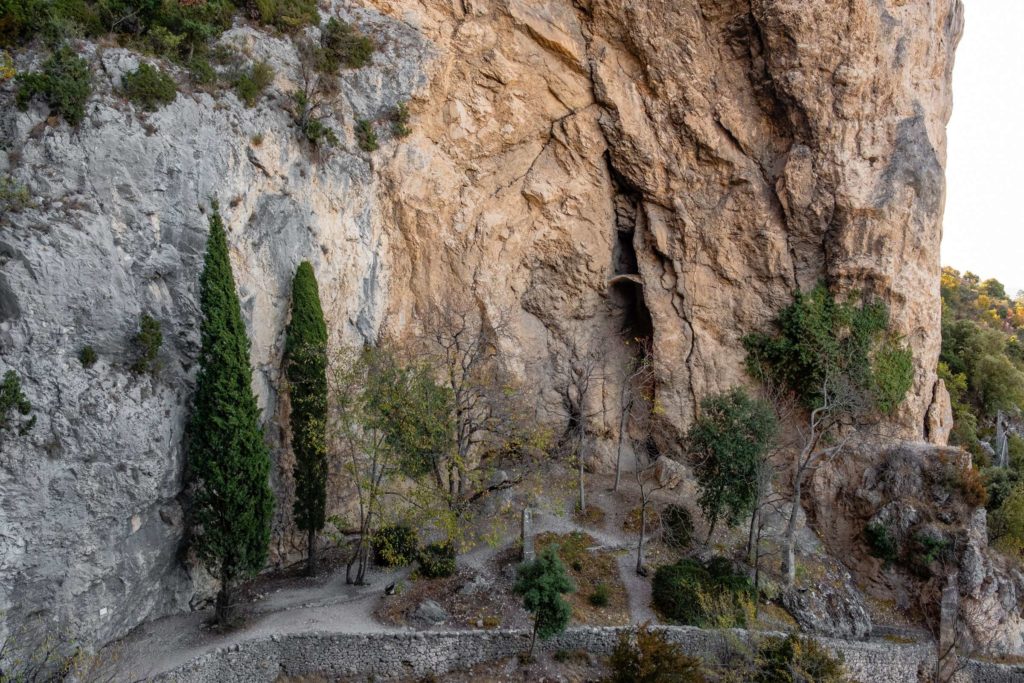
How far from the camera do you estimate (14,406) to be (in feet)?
45.9

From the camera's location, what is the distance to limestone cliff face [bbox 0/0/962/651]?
15.2 meters

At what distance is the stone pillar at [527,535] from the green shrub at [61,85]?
58.7 ft

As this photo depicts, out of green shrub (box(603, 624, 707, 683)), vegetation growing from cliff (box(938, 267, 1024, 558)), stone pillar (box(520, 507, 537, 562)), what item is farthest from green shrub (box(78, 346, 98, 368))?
vegetation growing from cliff (box(938, 267, 1024, 558))

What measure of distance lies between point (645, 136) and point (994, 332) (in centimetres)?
3069

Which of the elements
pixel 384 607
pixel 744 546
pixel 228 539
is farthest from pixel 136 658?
pixel 744 546

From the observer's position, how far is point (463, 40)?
76.9 feet

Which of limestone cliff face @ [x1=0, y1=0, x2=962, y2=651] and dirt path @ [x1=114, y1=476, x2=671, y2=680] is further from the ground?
limestone cliff face @ [x1=0, y1=0, x2=962, y2=651]

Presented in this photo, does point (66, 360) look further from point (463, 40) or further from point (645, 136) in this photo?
point (645, 136)

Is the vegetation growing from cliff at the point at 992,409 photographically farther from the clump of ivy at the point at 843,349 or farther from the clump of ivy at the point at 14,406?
the clump of ivy at the point at 14,406

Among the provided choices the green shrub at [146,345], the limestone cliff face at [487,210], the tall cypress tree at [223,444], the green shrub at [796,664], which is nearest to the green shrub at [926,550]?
the limestone cliff face at [487,210]

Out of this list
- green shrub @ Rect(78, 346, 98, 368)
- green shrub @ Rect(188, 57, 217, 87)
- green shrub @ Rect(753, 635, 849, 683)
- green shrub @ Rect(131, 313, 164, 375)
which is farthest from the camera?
green shrub @ Rect(188, 57, 217, 87)

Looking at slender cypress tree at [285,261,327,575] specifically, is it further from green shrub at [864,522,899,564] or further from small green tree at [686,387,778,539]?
green shrub at [864,522,899,564]

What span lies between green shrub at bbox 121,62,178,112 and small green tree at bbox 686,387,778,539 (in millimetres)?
20308

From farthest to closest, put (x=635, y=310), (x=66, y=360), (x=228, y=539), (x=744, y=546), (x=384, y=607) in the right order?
(x=635, y=310)
(x=744, y=546)
(x=384, y=607)
(x=228, y=539)
(x=66, y=360)
